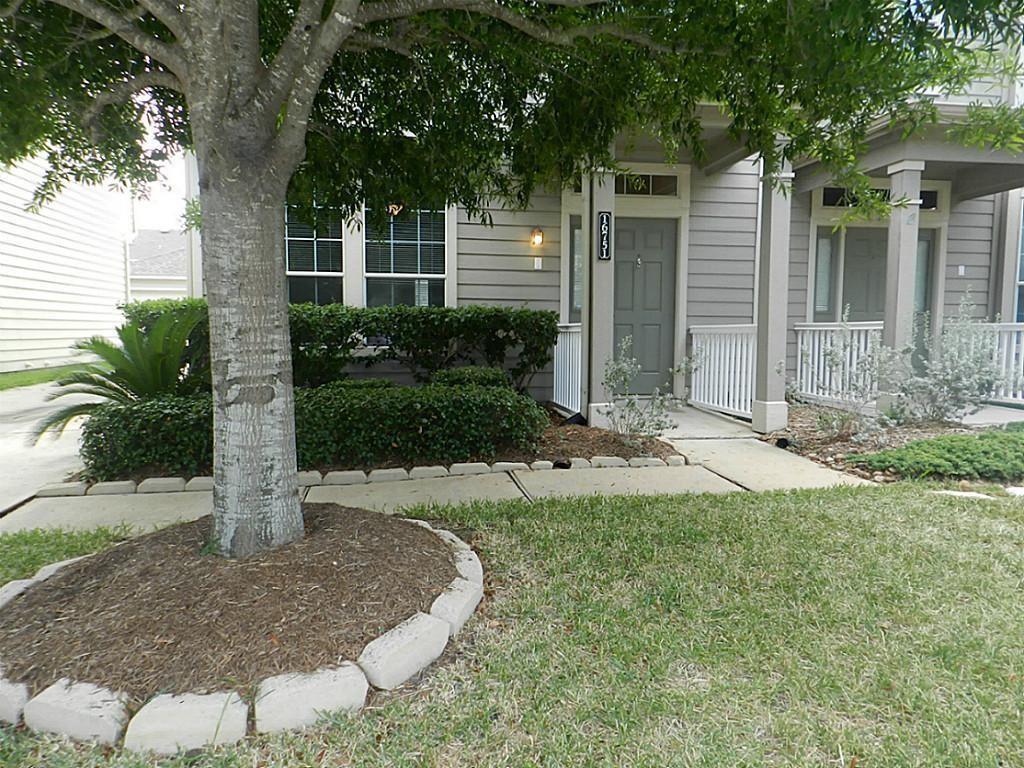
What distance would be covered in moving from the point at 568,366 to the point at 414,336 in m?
1.78

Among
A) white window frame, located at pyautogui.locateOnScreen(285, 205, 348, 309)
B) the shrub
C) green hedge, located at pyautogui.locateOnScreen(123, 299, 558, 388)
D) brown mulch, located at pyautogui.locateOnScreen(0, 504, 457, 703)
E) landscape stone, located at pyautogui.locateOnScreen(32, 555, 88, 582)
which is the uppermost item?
white window frame, located at pyautogui.locateOnScreen(285, 205, 348, 309)

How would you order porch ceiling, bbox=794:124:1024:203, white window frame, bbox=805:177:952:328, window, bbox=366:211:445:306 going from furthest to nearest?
white window frame, bbox=805:177:952:328
window, bbox=366:211:445:306
porch ceiling, bbox=794:124:1024:203

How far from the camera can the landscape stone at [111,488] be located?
160 inches

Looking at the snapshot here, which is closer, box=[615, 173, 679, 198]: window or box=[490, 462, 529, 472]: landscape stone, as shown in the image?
box=[490, 462, 529, 472]: landscape stone

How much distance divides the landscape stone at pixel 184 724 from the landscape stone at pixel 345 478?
8.74 ft

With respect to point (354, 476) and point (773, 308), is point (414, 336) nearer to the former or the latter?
point (354, 476)

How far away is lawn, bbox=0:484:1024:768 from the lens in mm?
1646

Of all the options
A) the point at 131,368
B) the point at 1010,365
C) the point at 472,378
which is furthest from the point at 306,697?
the point at 1010,365

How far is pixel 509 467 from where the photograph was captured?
471 cm

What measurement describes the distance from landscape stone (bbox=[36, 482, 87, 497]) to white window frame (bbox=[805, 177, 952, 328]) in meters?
7.87

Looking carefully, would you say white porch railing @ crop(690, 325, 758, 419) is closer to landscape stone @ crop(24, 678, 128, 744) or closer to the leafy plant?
the leafy plant

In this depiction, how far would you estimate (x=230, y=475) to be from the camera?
2.35m

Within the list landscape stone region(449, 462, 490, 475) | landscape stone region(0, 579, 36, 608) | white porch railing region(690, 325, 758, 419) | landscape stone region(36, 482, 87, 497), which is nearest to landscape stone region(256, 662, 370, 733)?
landscape stone region(0, 579, 36, 608)

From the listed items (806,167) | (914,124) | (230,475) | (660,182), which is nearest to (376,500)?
(230,475)
